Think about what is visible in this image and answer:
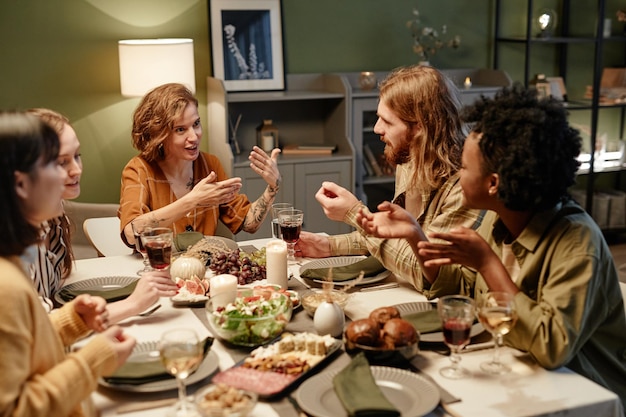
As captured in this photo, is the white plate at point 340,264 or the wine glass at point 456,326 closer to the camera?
the wine glass at point 456,326

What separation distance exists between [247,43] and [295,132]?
65cm

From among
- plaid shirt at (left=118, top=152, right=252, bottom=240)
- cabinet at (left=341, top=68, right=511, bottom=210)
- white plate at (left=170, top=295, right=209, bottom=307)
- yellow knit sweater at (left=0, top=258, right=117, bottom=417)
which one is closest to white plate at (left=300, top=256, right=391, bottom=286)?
white plate at (left=170, top=295, right=209, bottom=307)

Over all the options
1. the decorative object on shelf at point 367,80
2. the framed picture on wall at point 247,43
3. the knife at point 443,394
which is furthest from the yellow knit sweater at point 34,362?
the decorative object on shelf at point 367,80

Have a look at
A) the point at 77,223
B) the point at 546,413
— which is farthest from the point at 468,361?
the point at 77,223

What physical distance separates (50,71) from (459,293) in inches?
123

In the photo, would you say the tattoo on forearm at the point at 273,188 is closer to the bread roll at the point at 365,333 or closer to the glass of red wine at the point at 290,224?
the glass of red wine at the point at 290,224

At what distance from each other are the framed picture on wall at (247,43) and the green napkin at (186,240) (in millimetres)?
2279

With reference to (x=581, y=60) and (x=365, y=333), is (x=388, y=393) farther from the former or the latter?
(x=581, y=60)

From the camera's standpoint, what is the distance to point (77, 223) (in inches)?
150

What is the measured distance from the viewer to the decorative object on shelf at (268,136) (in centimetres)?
466

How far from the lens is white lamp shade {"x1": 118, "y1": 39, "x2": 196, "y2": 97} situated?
4023 millimetres

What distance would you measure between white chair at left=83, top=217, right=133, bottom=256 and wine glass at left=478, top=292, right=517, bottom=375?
70.9 inches

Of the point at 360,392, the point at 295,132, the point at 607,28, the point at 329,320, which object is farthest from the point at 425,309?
the point at 607,28

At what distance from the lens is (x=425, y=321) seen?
1.87 metres
